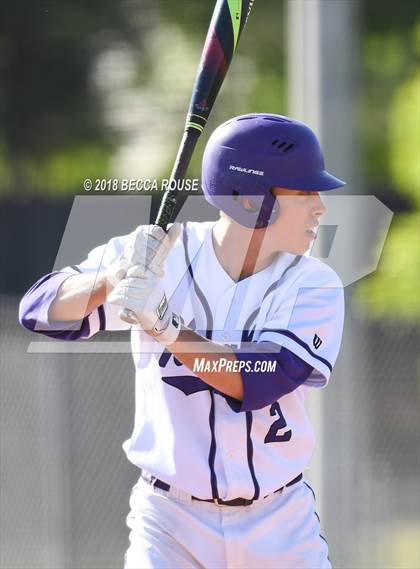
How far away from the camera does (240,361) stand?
1833 mm

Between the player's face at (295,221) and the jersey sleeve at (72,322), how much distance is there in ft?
1.05

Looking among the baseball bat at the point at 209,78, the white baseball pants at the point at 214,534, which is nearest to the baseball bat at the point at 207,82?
the baseball bat at the point at 209,78

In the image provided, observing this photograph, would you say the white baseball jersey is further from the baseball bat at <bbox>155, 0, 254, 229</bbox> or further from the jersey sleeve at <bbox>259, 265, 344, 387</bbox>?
the baseball bat at <bbox>155, 0, 254, 229</bbox>

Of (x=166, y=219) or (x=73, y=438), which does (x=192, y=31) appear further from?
(x=166, y=219)

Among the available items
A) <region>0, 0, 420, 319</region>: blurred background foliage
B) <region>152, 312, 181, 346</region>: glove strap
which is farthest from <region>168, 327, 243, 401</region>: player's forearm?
<region>0, 0, 420, 319</region>: blurred background foliage

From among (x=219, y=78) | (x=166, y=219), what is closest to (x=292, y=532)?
(x=166, y=219)

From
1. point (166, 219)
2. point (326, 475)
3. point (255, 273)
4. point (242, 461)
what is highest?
point (166, 219)

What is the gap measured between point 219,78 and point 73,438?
1412 millimetres

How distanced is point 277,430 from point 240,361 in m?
0.20

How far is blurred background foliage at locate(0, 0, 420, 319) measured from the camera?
3.16 metres

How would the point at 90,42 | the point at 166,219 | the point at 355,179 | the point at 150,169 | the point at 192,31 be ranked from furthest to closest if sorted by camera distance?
Result: the point at 90,42 < the point at 150,169 < the point at 192,31 < the point at 355,179 < the point at 166,219

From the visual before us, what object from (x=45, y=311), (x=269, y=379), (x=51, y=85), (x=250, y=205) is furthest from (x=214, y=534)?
(x=51, y=85)

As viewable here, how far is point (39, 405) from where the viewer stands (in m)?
3.08

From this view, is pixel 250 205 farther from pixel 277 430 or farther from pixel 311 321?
pixel 277 430
